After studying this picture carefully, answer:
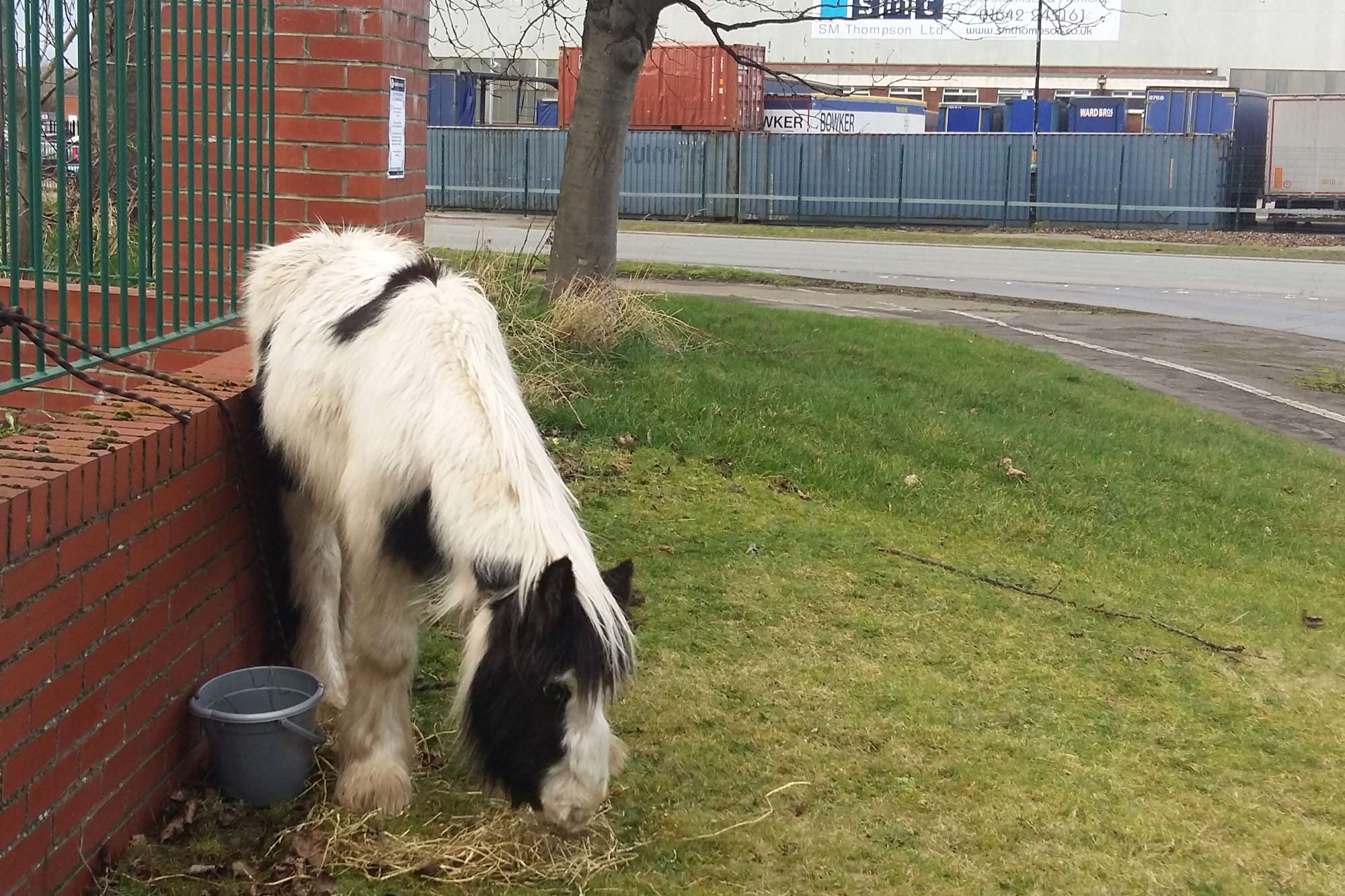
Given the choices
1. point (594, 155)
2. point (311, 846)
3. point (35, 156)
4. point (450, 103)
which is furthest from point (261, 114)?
point (450, 103)

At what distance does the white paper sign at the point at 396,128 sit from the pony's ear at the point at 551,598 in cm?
320

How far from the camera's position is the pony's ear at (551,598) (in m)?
3.21

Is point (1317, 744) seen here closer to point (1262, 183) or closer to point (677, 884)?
point (677, 884)

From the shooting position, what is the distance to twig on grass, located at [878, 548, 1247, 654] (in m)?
5.86

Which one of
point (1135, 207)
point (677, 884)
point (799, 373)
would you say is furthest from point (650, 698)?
point (1135, 207)

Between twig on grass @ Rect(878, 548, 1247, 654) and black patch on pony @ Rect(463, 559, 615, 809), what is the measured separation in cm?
350

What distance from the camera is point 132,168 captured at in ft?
18.9

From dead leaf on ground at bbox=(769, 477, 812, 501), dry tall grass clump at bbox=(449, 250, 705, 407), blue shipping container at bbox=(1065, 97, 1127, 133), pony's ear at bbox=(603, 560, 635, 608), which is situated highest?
blue shipping container at bbox=(1065, 97, 1127, 133)

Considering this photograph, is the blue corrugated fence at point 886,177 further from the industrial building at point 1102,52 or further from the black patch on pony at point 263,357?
the black patch on pony at point 263,357

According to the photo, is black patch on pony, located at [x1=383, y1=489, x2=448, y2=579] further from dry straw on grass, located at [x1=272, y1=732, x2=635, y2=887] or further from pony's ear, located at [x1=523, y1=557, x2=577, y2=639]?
dry straw on grass, located at [x1=272, y1=732, x2=635, y2=887]

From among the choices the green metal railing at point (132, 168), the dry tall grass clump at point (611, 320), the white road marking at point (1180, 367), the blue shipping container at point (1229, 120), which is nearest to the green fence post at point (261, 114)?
the green metal railing at point (132, 168)

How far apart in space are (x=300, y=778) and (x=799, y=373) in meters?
6.69

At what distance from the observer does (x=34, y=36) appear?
3512mm

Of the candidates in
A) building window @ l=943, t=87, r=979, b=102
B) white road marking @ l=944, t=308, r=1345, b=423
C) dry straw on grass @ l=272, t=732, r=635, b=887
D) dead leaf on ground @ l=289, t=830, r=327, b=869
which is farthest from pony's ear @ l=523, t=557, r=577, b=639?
building window @ l=943, t=87, r=979, b=102
